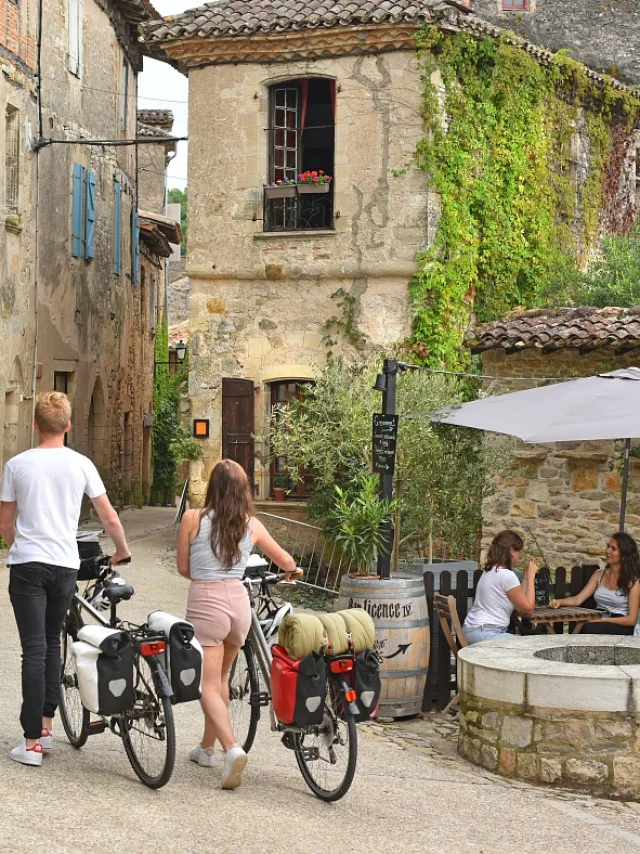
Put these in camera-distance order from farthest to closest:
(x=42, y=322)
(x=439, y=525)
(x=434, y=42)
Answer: (x=42, y=322) → (x=434, y=42) → (x=439, y=525)

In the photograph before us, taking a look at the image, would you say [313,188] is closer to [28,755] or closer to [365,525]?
[365,525]

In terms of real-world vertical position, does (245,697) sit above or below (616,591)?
below

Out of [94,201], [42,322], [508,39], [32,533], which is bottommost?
[32,533]

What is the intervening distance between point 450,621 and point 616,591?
122cm

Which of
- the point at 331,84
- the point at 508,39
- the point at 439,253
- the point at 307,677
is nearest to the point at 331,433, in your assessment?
the point at 439,253

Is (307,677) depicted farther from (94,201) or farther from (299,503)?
(94,201)

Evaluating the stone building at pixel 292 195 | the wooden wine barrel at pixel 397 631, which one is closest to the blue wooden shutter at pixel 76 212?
the stone building at pixel 292 195

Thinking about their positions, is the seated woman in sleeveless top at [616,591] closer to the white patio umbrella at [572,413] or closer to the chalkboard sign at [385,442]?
the white patio umbrella at [572,413]

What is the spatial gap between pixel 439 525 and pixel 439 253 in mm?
3629

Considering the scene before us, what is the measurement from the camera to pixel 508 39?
16.3 metres

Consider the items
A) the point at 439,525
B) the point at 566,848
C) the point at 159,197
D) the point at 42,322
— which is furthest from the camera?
the point at 159,197

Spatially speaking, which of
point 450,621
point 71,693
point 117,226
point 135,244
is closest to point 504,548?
point 450,621

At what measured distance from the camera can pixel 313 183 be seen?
15953 mm

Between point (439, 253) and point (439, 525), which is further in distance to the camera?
point (439, 253)
